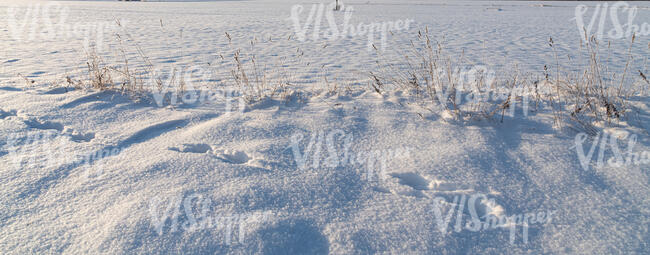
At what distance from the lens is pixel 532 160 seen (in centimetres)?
218

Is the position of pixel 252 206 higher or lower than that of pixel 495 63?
lower

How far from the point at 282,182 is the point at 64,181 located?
1.15 metres

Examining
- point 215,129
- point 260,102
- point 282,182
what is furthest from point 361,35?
point 282,182

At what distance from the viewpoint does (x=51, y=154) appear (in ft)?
7.36

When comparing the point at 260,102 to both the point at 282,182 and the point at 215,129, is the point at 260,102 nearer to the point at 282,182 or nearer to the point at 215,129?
the point at 215,129

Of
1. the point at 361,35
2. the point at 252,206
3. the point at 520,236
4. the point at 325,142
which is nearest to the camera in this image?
the point at 520,236

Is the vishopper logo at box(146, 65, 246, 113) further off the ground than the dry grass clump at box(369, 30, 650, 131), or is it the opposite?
the dry grass clump at box(369, 30, 650, 131)

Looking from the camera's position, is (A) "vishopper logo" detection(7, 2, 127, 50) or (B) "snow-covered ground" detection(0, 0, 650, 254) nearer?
(B) "snow-covered ground" detection(0, 0, 650, 254)

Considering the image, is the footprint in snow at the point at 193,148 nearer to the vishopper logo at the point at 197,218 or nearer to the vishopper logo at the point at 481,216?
the vishopper logo at the point at 197,218

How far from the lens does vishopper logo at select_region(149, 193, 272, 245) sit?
63.2 inches

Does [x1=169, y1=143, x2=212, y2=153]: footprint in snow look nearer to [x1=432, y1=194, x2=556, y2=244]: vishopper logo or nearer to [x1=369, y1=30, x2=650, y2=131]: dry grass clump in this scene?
[x1=432, y1=194, x2=556, y2=244]: vishopper logo

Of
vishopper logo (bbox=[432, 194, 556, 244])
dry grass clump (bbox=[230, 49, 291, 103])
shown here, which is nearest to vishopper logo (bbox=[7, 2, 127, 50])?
dry grass clump (bbox=[230, 49, 291, 103])

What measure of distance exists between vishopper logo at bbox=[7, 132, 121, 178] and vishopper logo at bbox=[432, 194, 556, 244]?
182 centimetres

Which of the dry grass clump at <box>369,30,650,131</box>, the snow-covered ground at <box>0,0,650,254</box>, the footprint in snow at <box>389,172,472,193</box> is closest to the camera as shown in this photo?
the snow-covered ground at <box>0,0,650,254</box>
